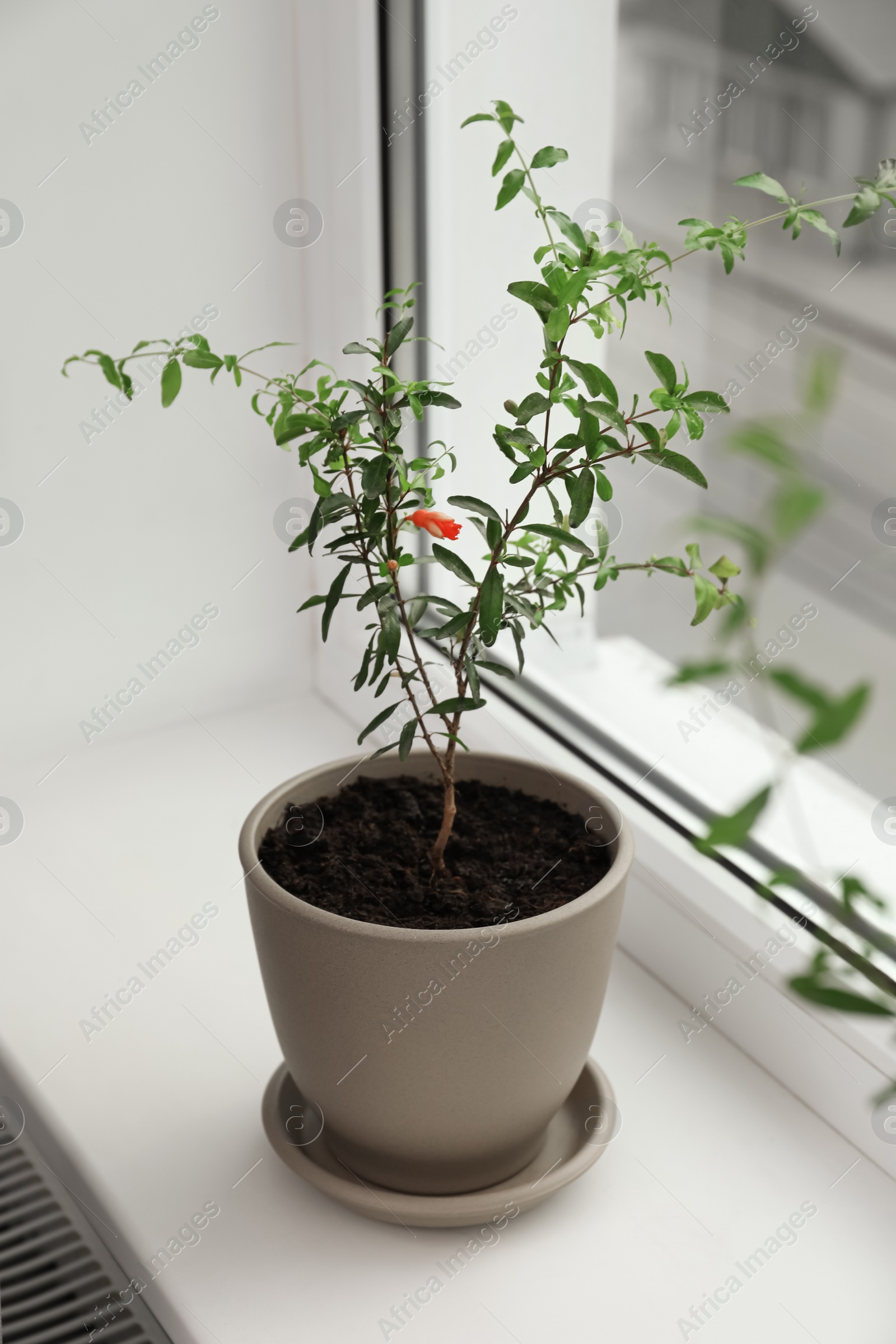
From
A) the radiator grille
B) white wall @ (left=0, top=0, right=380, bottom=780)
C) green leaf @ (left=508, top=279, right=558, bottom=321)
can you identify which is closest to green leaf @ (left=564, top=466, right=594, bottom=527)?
green leaf @ (left=508, top=279, right=558, bottom=321)

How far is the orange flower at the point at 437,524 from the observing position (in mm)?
754

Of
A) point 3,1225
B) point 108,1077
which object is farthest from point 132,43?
point 3,1225

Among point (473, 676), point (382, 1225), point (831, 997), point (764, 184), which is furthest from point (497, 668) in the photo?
point (831, 997)

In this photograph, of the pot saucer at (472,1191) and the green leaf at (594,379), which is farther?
the pot saucer at (472,1191)

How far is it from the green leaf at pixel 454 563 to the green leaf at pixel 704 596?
6.2 inches

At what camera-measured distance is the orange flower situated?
754 mm

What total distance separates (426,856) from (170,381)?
1.38ft

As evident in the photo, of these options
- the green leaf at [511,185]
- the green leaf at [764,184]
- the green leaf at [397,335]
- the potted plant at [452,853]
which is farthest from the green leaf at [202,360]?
the green leaf at [764,184]

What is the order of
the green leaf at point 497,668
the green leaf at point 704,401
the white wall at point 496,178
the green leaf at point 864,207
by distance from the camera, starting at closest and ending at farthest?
the green leaf at point 864,207
the green leaf at point 704,401
the green leaf at point 497,668
the white wall at point 496,178

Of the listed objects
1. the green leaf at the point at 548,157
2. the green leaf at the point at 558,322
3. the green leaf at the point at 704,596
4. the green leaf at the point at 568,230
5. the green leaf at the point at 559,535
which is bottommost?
the green leaf at the point at 704,596

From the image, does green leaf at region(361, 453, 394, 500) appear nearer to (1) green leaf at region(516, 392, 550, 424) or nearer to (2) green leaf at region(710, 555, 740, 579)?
(1) green leaf at region(516, 392, 550, 424)

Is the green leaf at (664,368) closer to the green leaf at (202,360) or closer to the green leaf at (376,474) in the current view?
the green leaf at (376,474)

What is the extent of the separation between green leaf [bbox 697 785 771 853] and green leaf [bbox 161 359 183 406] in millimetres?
617

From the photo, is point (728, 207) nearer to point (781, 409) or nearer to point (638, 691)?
point (781, 409)
